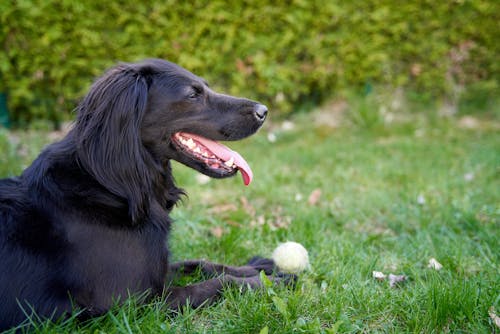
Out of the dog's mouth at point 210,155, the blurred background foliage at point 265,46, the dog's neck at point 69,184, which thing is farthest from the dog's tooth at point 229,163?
the blurred background foliage at point 265,46

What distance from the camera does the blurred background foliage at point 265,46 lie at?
18.6ft

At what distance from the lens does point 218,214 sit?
348cm

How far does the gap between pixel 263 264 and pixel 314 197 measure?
1311mm

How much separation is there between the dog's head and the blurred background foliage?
372cm

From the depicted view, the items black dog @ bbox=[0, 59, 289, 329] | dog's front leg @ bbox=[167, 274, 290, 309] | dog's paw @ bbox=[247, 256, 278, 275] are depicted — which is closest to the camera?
black dog @ bbox=[0, 59, 289, 329]

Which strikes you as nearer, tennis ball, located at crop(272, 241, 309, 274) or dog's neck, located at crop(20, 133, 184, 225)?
dog's neck, located at crop(20, 133, 184, 225)

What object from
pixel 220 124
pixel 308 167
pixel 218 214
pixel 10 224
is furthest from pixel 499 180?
pixel 10 224

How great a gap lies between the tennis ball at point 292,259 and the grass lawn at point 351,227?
56 millimetres

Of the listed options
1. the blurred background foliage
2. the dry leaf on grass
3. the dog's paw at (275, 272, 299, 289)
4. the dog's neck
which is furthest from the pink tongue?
the blurred background foliage

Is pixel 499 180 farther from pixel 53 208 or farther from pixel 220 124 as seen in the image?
pixel 53 208

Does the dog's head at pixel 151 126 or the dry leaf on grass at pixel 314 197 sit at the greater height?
the dog's head at pixel 151 126

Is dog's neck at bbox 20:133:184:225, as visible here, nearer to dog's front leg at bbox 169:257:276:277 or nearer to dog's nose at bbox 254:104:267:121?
dog's front leg at bbox 169:257:276:277

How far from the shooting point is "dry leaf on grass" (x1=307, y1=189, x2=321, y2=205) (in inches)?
146

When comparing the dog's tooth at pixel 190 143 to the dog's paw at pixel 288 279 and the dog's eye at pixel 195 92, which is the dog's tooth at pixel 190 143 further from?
the dog's paw at pixel 288 279
